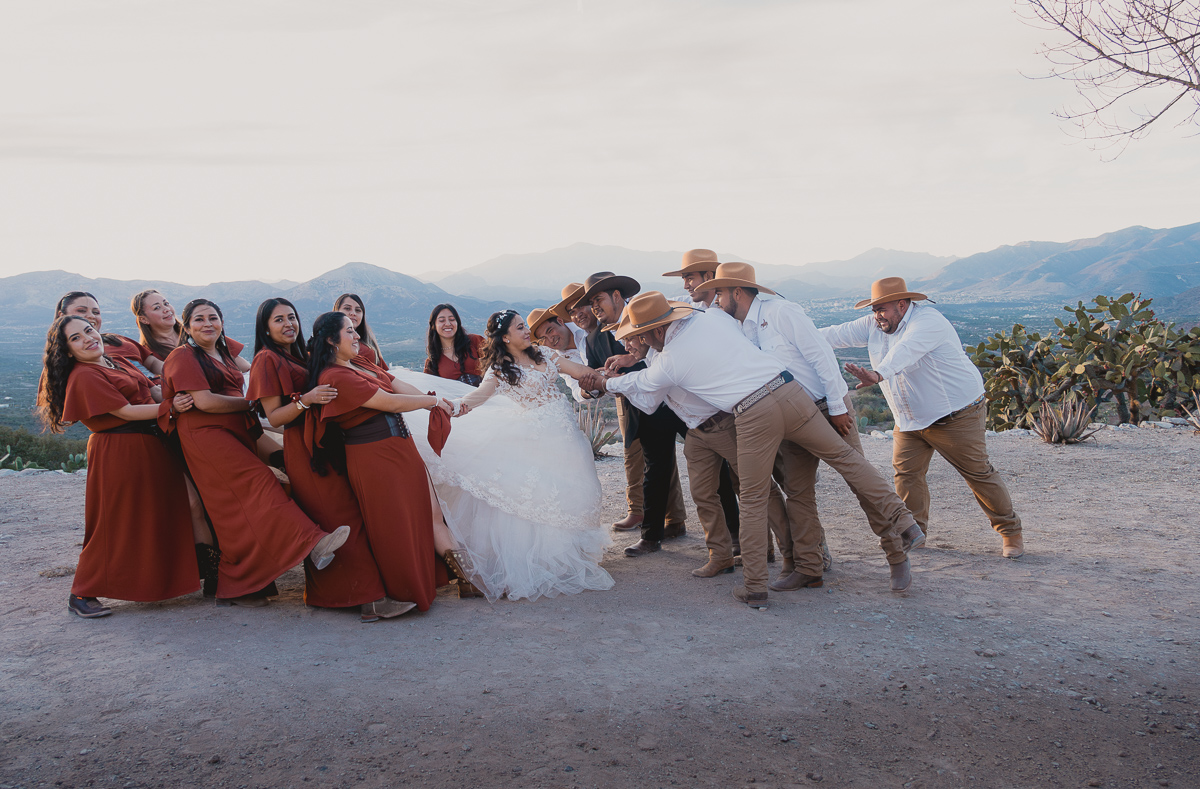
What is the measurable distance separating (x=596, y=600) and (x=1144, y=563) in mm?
3863

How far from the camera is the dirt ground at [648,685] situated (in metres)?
2.98

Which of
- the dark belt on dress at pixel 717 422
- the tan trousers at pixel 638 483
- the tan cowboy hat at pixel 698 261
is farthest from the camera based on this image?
the tan trousers at pixel 638 483

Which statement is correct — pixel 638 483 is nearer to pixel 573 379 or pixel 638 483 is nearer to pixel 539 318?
pixel 573 379

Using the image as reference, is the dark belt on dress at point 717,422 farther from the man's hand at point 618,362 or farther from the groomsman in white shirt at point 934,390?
the groomsman in white shirt at point 934,390

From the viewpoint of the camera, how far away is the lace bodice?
5378mm

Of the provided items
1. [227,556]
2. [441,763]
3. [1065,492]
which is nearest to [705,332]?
[441,763]

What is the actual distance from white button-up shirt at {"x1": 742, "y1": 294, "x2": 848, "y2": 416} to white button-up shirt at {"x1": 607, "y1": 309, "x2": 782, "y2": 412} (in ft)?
1.25

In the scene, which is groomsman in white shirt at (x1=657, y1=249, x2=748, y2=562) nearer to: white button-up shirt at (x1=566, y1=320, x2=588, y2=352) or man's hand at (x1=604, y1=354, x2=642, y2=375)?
man's hand at (x1=604, y1=354, x2=642, y2=375)

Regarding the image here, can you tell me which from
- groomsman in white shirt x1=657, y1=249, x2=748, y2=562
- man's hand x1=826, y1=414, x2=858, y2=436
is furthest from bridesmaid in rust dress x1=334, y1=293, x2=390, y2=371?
man's hand x1=826, y1=414, x2=858, y2=436

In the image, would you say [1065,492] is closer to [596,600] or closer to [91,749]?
[596,600]

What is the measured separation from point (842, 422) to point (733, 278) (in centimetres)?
121

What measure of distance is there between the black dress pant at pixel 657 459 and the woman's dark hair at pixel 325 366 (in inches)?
85.7

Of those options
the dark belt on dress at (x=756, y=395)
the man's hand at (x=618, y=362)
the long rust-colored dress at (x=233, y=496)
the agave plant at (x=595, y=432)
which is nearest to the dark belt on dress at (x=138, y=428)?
the long rust-colored dress at (x=233, y=496)

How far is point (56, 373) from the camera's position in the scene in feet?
15.1
